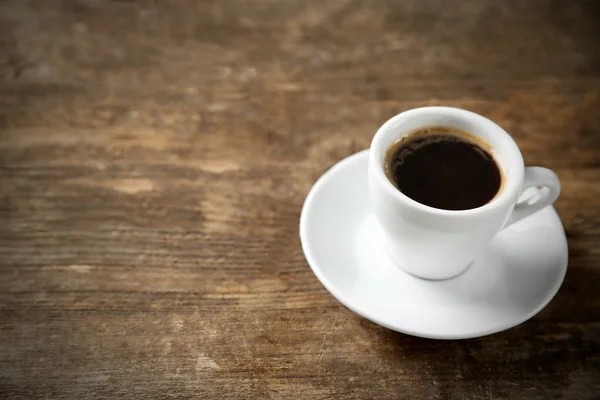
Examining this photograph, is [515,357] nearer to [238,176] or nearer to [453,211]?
[453,211]

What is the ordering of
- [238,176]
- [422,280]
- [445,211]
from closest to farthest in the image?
[445,211] → [422,280] → [238,176]

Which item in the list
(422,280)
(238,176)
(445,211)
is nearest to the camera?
(445,211)

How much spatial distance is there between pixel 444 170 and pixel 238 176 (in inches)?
12.1

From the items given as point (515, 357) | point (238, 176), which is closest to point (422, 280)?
point (515, 357)

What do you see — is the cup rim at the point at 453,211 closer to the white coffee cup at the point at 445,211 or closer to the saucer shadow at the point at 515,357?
the white coffee cup at the point at 445,211

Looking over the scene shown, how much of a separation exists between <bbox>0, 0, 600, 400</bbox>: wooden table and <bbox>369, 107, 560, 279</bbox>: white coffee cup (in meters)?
0.10

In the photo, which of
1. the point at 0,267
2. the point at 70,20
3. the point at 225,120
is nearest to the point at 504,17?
the point at 225,120

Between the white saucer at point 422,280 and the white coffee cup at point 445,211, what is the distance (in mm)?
28

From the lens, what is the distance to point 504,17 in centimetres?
108

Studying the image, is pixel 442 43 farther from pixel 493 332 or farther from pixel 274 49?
pixel 493 332

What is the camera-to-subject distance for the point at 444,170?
0.68 metres

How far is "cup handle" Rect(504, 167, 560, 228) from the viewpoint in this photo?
2.12 feet

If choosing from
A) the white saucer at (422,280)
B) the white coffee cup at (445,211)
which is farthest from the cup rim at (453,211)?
the white saucer at (422,280)

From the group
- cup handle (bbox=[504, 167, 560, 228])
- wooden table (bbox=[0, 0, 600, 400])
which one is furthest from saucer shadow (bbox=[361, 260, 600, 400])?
cup handle (bbox=[504, 167, 560, 228])
